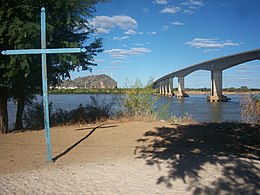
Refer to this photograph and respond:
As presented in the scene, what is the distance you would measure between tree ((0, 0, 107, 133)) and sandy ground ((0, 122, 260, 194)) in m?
2.23

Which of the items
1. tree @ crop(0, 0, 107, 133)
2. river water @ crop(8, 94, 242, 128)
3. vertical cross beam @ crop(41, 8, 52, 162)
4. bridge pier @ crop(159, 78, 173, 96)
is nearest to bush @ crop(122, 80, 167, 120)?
river water @ crop(8, 94, 242, 128)

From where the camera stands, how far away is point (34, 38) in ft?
31.7

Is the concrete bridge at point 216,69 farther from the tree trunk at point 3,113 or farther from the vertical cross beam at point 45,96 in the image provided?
the vertical cross beam at point 45,96

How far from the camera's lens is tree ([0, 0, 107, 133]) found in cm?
950

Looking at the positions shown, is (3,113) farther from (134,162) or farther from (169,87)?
(169,87)

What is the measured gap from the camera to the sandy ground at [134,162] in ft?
17.8

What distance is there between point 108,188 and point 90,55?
8.72 m

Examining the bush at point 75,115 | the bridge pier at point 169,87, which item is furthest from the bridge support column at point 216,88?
the bush at point 75,115

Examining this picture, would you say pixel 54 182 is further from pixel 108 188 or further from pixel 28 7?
pixel 28 7

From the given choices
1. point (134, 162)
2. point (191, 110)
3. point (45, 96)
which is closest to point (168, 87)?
point (191, 110)

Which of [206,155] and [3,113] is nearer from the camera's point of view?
[206,155]

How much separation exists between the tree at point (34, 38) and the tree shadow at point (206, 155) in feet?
14.5

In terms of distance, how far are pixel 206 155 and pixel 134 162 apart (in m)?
1.90

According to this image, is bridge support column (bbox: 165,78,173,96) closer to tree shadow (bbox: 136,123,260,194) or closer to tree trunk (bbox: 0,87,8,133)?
tree shadow (bbox: 136,123,260,194)
